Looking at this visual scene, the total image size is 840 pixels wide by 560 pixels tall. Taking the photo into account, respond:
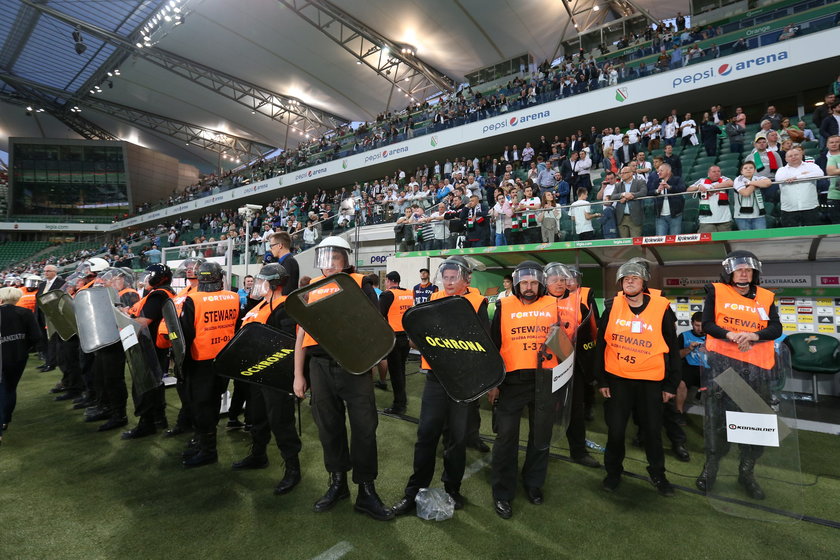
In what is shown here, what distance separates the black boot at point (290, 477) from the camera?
303 cm

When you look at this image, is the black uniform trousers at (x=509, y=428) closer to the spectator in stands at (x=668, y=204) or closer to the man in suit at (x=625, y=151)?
the spectator in stands at (x=668, y=204)

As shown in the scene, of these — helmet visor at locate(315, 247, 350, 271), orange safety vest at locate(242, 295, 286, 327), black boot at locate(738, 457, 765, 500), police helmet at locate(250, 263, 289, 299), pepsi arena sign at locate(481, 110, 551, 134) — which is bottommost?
black boot at locate(738, 457, 765, 500)

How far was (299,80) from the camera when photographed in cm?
2422

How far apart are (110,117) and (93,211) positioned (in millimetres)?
9654

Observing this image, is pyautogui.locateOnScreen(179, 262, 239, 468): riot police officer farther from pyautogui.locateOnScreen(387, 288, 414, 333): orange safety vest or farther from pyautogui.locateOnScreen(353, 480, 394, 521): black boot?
pyautogui.locateOnScreen(387, 288, 414, 333): orange safety vest

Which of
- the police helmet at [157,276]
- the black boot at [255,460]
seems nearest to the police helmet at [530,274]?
the black boot at [255,460]

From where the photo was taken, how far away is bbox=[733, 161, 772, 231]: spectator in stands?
557cm

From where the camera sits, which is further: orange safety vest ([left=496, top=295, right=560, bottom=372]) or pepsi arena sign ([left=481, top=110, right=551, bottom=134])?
pepsi arena sign ([left=481, top=110, right=551, bottom=134])

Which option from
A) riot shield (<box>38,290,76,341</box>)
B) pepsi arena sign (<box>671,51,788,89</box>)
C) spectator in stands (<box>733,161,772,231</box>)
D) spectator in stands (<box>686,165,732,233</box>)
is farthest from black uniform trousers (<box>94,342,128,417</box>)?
pepsi arena sign (<box>671,51,788,89</box>)

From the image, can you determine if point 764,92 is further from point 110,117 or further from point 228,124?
point 110,117

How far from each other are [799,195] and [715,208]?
0.91m

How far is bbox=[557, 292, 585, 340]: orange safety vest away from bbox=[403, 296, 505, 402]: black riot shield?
88cm

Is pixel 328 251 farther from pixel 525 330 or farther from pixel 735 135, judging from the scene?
pixel 735 135

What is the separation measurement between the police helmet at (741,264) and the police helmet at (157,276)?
16.1ft
